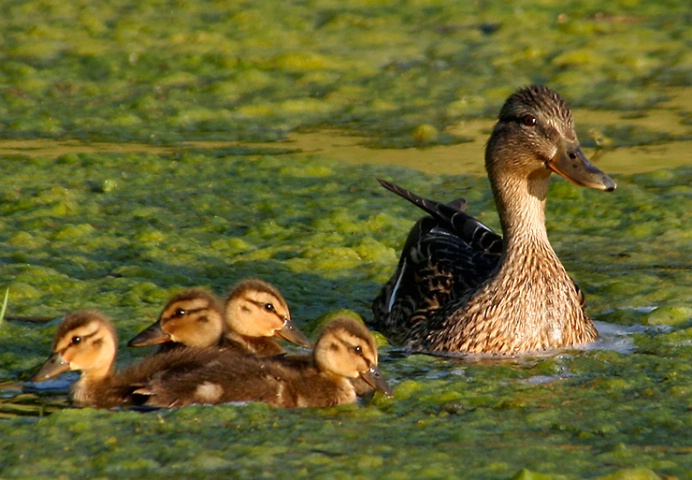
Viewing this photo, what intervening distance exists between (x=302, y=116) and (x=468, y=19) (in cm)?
282

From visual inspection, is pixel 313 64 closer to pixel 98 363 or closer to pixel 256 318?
pixel 256 318

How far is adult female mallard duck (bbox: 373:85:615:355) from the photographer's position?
680 centimetres

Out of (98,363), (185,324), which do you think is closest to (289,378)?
(185,324)

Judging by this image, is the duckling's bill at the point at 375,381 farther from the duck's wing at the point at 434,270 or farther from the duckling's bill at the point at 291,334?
the duck's wing at the point at 434,270

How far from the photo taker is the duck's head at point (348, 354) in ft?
19.0

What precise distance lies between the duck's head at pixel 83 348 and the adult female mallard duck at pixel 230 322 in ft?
0.91

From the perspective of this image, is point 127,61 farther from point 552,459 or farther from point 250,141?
point 552,459

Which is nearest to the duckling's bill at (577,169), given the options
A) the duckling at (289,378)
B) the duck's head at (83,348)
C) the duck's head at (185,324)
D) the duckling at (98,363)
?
the duckling at (289,378)

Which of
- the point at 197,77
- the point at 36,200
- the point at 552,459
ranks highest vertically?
the point at 197,77

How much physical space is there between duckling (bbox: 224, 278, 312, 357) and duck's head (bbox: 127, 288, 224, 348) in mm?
181

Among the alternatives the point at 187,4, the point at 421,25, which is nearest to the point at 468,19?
the point at 421,25

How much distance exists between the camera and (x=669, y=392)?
5.84 meters

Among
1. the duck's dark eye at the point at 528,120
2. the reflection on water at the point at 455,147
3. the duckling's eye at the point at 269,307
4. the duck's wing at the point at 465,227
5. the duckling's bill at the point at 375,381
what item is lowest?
the duckling's bill at the point at 375,381

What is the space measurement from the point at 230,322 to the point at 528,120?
1788 mm
